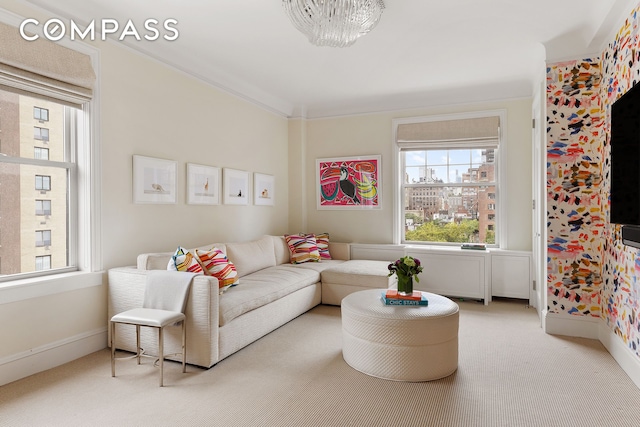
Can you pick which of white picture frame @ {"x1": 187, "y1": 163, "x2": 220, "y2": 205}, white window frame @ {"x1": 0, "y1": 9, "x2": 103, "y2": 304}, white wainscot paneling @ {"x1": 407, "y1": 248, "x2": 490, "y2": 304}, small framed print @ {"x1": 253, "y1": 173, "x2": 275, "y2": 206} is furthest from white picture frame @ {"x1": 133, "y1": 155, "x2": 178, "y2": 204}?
white wainscot paneling @ {"x1": 407, "y1": 248, "x2": 490, "y2": 304}

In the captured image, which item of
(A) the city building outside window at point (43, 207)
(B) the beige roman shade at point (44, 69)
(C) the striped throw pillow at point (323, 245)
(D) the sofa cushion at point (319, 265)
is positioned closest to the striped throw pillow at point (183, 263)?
(A) the city building outside window at point (43, 207)

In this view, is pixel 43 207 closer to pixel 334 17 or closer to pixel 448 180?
pixel 334 17

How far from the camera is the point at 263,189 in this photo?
5.27 meters

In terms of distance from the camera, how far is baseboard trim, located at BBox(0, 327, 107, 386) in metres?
2.54

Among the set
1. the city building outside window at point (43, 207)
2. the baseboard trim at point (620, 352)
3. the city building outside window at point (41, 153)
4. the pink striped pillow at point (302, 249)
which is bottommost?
the baseboard trim at point (620, 352)

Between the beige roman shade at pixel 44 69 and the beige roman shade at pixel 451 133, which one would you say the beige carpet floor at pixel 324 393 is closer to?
the beige roman shade at pixel 44 69

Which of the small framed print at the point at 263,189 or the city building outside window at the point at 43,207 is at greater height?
the small framed print at the point at 263,189

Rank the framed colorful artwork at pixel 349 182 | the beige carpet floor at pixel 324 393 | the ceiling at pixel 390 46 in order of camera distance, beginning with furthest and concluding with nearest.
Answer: the framed colorful artwork at pixel 349 182 → the ceiling at pixel 390 46 → the beige carpet floor at pixel 324 393

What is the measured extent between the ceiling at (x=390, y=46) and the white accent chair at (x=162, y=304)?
208 centimetres

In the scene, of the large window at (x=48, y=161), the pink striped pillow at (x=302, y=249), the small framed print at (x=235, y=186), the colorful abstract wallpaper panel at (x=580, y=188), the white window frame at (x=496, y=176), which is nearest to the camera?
the large window at (x=48, y=161)

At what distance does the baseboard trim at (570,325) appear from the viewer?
337cm

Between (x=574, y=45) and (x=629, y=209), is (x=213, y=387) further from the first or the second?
(x=574, y=45)

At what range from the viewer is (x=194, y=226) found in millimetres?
4098

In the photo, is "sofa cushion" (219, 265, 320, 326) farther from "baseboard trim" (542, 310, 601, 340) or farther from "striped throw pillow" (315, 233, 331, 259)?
"baseboard trim" (542, 310, 601, 340)
